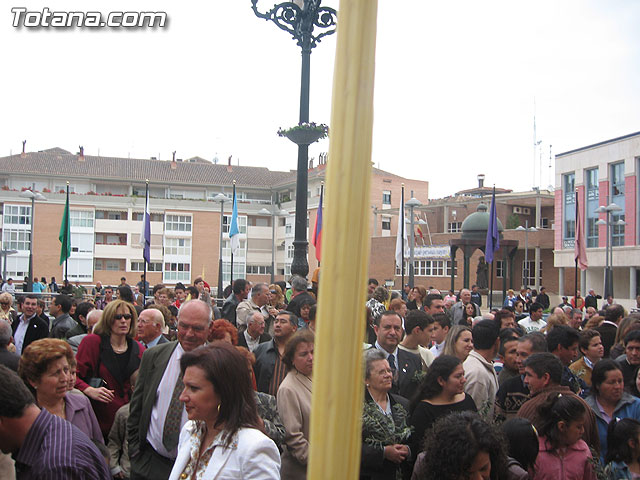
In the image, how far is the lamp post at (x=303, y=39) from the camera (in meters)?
9.90

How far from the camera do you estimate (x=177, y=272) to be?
62469 mm

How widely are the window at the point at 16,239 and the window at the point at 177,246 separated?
12582mm

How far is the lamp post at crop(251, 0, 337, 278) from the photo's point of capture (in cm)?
990

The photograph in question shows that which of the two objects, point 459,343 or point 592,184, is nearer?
point 459,343

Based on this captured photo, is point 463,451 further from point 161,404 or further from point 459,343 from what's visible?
point 459,343

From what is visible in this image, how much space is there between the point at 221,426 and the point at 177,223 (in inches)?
2428

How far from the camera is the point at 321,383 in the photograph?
93 cm

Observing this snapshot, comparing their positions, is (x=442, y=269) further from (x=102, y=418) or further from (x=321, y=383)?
(x=321, y=383)

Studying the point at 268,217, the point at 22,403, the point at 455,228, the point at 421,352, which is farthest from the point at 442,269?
the point at 22,403

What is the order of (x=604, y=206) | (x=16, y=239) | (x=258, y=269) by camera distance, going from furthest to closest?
(x=258, y=269) < (x=16, y=239) < (x=604, y=206)

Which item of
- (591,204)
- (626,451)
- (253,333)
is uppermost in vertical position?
(591,204)

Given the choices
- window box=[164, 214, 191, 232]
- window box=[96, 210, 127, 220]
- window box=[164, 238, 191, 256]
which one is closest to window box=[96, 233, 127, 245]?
window box=[96, 210, 127, 220]

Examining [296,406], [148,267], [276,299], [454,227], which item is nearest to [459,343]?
[296,406]

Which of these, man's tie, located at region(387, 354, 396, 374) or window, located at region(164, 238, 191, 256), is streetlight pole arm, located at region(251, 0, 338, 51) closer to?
man's tie, located at region(387, 354, 396, 374)
